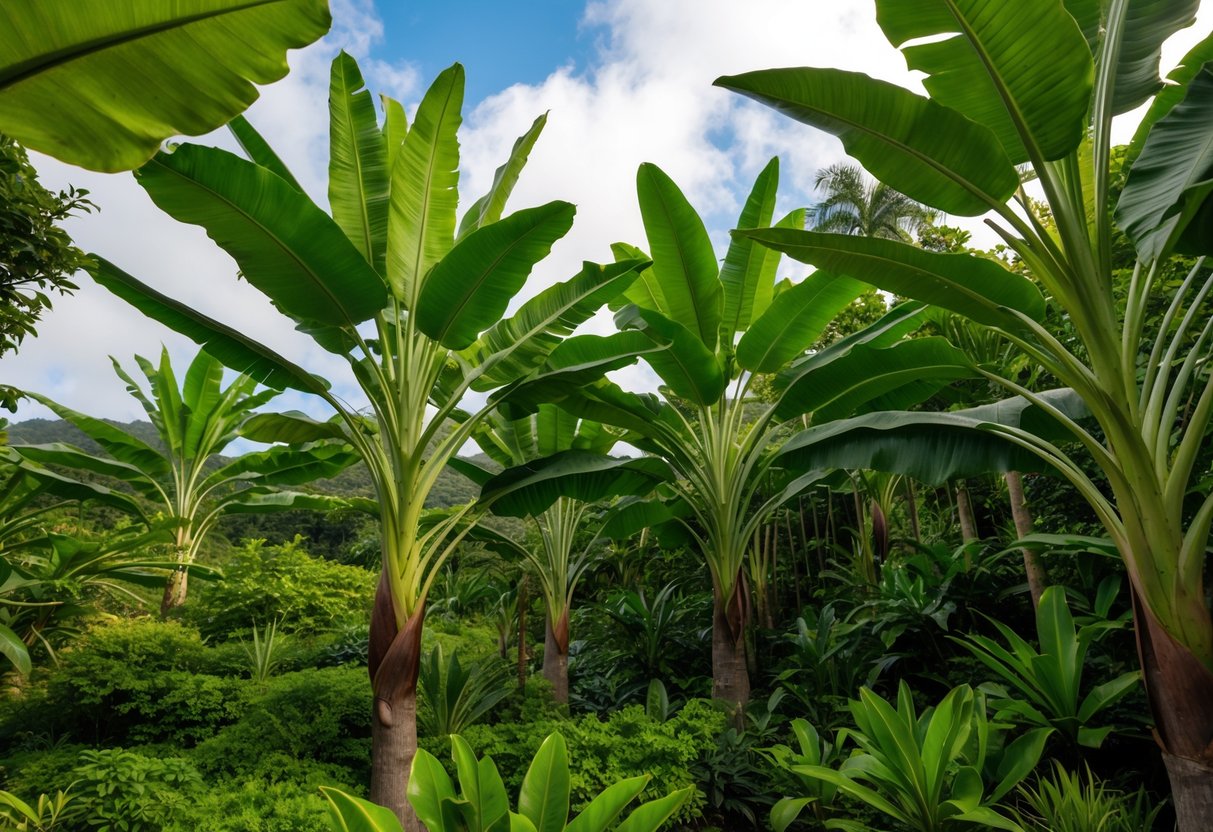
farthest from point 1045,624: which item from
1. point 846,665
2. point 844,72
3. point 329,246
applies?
point 329,246

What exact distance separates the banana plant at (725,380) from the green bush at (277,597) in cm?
491

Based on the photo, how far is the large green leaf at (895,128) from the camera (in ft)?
8.21

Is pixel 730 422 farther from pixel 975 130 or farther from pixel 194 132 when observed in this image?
pixel 194 132

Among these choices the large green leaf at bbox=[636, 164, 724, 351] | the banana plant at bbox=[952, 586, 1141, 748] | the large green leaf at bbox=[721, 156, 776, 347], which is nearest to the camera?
the banana plant at bbox=[952, 586, 1141, 748]

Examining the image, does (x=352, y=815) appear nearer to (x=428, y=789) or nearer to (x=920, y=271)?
(x=428, y=789)

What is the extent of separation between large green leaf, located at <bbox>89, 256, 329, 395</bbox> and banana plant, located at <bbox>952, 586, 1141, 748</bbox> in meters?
4.22

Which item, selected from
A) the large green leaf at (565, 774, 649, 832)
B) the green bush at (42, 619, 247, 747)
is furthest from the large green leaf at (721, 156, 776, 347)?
the green bush at (42, 619, 247, 747)

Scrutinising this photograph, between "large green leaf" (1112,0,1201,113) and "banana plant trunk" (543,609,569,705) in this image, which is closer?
"large green leaf" (1112,0,1201,113)

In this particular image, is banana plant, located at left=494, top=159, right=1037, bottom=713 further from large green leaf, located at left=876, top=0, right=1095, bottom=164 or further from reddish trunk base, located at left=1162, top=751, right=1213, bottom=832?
reddish trunk base, located at left=1162, top=751, right=1213, bottom=832

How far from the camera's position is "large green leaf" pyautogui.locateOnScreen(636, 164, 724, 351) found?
4.45 metres

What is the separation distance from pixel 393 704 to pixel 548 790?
1.44 metres

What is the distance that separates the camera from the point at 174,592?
7.70 m

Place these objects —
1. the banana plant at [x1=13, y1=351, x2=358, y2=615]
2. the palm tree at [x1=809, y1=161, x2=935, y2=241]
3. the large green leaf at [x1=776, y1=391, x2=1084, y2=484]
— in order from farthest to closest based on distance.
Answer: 1. the palm tree at [x1=809, y1=161, x2=935, y2=241]
2. the banana plant at [x1=13, y1=351, x2=358, y2=615]
3. the large green leaf at [x1=776, y1=391, x2=1084, y2=484]

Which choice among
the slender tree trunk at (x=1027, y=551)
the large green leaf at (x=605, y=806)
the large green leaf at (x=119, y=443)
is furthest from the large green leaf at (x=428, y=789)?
the large green leaf at (x=119, y=443)
